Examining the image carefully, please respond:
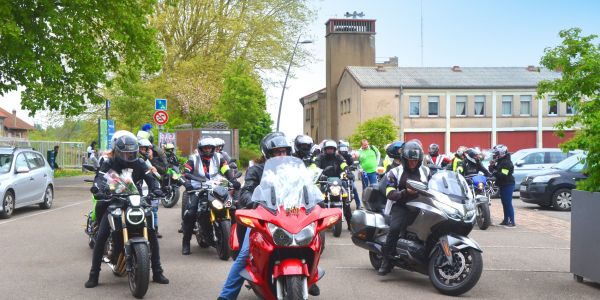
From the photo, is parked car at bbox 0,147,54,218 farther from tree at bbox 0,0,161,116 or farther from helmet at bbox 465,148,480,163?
helmet at bbox 465,148,480,163

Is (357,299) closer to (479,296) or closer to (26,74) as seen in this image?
(479,296)

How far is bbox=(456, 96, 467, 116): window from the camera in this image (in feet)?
211

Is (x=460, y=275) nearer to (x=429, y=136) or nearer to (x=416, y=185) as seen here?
(x=416, y=185)

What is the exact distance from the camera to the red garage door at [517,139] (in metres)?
64.4

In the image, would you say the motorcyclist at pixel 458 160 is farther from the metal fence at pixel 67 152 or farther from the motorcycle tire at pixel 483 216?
the metal fence at pixel 67 152

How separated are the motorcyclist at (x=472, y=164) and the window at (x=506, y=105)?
5053 cm

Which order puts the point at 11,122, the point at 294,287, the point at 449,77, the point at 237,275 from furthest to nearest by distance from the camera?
the point at 11,122 < the point at 449,77 < the point at 237,275 < the point at 294,287

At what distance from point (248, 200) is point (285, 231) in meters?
0.97

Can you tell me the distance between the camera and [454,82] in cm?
6481

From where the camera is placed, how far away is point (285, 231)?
5.74 m

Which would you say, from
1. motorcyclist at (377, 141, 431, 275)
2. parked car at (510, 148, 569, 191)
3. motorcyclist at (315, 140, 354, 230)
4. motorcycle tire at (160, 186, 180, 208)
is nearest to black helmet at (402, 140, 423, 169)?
motorcyclist at (377, 141, 431, 275)

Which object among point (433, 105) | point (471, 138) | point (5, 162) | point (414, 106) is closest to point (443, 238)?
point (5, 162)

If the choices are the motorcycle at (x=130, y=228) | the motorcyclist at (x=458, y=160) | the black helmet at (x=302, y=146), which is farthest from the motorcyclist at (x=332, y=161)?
the motorcycle at (x=130, y=228)

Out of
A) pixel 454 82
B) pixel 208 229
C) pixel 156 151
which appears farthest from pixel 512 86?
pixel 208 229
